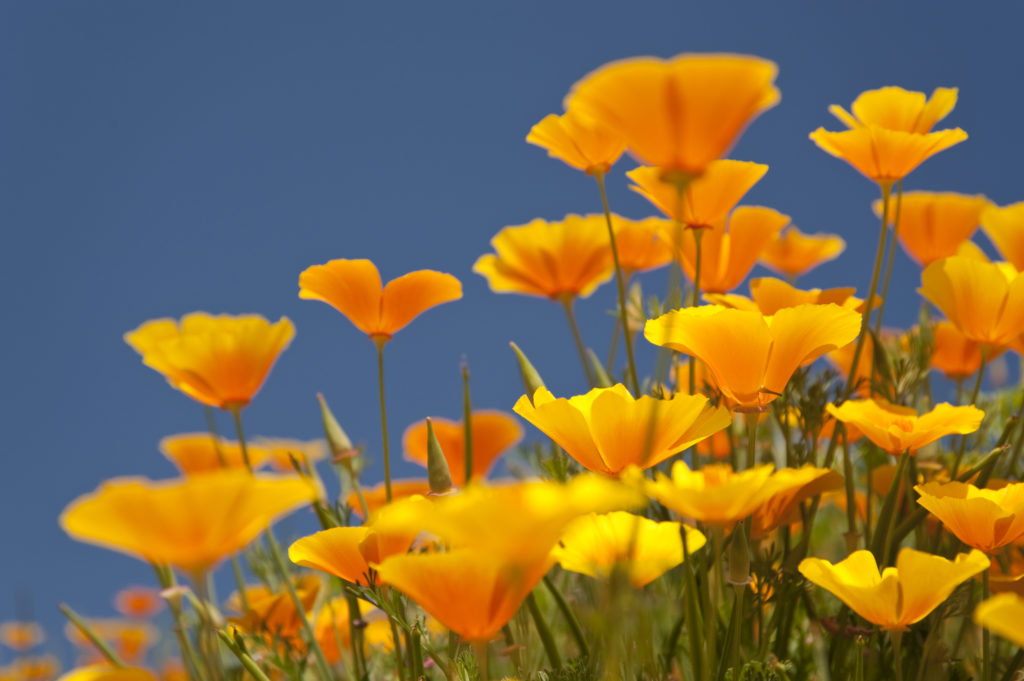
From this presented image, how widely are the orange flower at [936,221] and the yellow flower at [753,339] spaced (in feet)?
1.95

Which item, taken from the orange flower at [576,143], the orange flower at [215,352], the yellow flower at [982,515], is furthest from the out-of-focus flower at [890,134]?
the orange flower at [215,352]

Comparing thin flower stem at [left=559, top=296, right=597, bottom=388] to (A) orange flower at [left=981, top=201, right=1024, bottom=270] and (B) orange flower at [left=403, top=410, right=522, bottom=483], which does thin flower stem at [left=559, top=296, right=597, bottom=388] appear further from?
(A) orange flower at [left=981, top=201, right=1024, bottom=270]

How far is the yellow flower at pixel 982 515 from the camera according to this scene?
766 millimetres

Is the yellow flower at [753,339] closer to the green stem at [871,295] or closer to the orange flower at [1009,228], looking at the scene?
the green stem at [871,295]

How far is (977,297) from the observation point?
104 centimetres

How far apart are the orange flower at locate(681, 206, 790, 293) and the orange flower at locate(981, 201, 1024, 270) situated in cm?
29

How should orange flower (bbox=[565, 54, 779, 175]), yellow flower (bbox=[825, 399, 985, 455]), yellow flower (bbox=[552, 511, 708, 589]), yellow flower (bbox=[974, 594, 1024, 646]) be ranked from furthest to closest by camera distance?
yellow flower (bbox=[825, 399, 985, 455])
yellow flower (bbox=[552, 511, 708, 589])
orange flower (bbox=[565, 54, 779, 175])
yellow flower (bbox=[974, 594, 1024, 646])

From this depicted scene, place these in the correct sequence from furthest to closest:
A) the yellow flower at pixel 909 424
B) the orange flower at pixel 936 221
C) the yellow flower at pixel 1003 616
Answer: the orange flower at pixel 936 221
the yellow flower at pixel 909 424
the yellow flower at pixel 1003 616

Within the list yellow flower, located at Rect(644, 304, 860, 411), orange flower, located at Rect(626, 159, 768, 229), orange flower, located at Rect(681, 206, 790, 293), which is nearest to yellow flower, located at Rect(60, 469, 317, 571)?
yellow flower, located at Rect(644, 304, 860, 411)

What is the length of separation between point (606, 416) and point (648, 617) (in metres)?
0.16

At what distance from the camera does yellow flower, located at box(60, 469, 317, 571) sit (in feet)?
1.71

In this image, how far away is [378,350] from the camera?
100 cm

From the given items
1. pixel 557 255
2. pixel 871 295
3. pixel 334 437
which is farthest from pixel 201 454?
pixel 871 295

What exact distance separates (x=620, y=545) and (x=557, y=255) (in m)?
0.57
